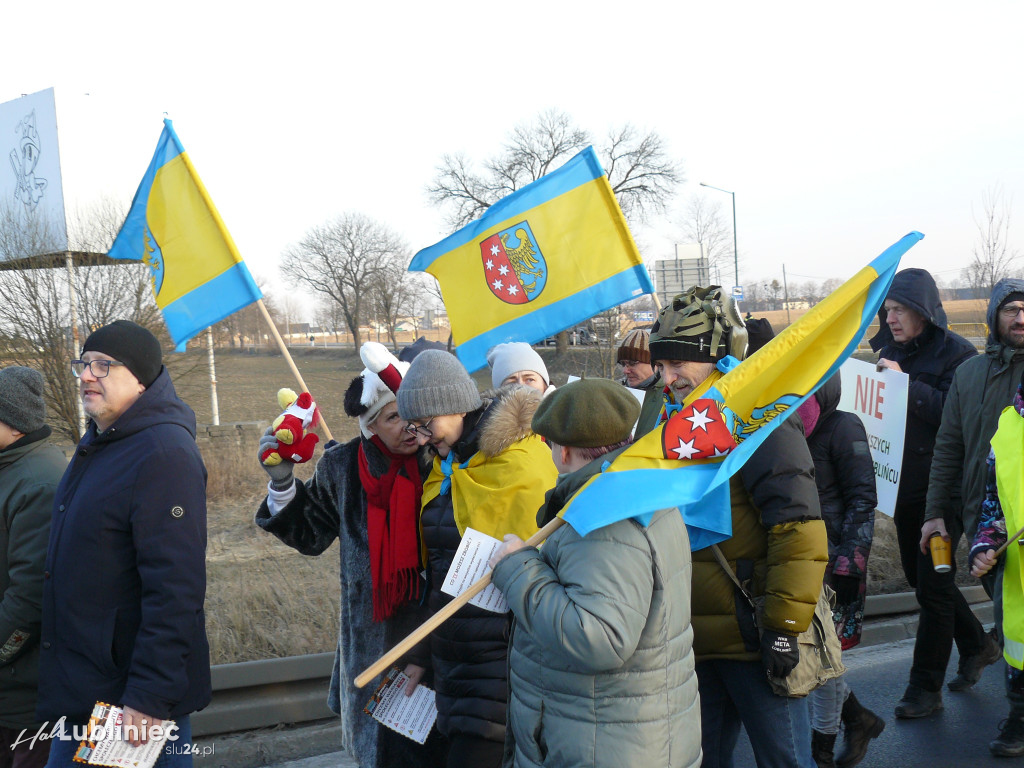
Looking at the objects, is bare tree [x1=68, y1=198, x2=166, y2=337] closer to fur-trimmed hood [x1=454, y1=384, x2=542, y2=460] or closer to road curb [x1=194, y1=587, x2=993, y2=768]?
road curb [x1=194, y1=587, x2=993, y2=768]

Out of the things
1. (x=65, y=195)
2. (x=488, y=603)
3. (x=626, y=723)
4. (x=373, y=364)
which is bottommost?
(x=626, y=723)

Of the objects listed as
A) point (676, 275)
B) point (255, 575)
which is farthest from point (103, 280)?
point (676, 275)

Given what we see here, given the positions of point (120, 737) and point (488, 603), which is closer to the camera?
point (488, 603)

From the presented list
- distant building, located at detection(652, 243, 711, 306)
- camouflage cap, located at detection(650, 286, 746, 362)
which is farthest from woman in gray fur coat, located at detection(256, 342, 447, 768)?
distant building, located at detection(652, 243, 711, 306)

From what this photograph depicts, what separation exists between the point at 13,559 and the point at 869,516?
130 inches

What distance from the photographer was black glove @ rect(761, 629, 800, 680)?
2590 mm

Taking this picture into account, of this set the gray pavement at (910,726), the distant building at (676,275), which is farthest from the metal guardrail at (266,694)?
the distant building at (676,275)

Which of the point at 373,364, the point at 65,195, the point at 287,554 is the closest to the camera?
the point at 373,364

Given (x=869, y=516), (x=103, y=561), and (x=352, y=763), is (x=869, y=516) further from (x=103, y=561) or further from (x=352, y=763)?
(x=103, y=561)

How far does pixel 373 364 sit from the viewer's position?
10.0 ft

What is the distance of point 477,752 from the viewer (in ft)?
8.79

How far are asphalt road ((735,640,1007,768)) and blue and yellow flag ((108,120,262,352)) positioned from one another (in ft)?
10.8

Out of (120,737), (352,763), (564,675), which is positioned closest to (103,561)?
(120,737)

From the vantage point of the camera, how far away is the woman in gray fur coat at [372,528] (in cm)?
295
